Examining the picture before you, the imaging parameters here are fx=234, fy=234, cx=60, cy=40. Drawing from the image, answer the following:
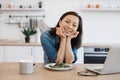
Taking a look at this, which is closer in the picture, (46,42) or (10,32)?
(46,42)

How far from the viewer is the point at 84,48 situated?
4133 millimetres

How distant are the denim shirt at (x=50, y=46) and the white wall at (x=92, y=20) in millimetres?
2158

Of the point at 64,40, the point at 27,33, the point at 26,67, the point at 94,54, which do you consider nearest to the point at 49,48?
the point at 64,40

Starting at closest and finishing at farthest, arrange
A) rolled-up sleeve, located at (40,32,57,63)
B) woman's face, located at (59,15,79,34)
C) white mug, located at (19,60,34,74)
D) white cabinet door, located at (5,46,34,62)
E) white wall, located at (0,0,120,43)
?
white mug, located at (19,60,34,74) < woman's face, located at (59,15,79,34) < rolled-up sleeve, located at (40,32,57,63) < white cabinet door, located at (5,46,34,62) < white wall, located at (0,0,120,43)

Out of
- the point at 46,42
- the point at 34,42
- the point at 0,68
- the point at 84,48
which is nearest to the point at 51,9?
the point at 34,42

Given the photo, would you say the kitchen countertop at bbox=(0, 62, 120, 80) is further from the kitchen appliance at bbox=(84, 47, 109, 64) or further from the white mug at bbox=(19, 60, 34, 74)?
the kitchen appliance at bbox=(84, 47, 109, 64)

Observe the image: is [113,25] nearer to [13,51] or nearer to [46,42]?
[13,51]

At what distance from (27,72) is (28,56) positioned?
92.3 inches

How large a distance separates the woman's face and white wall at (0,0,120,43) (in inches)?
92.9

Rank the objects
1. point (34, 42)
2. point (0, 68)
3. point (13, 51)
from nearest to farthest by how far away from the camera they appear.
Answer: point (0, 68) → point (13, 51) → point (34, 42)

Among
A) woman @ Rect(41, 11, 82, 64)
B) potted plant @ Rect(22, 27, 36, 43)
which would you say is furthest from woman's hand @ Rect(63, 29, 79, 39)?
potted plant @ Rect(22, 27, 36, 43)

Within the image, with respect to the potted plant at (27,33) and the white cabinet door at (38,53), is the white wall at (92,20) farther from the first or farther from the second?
the white cabinet door at (38,53)

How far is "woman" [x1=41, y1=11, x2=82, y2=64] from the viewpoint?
2104 millimetres

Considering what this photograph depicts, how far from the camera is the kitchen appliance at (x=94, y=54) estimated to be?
411cm
